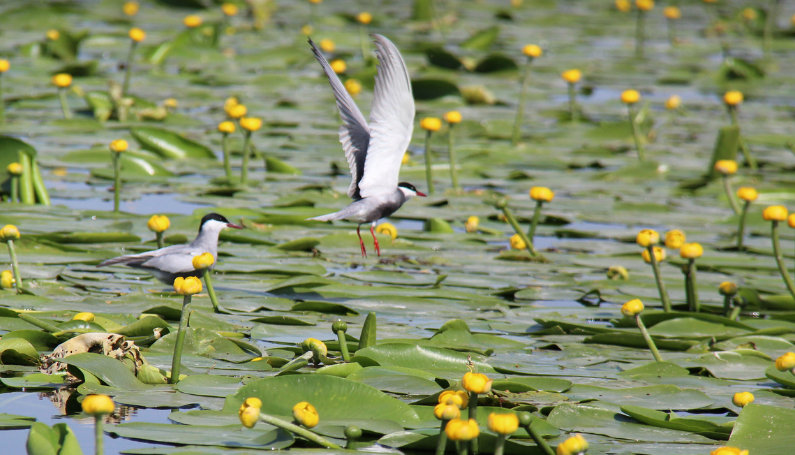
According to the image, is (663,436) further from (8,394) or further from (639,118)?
(639,118)

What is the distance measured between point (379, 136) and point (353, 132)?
24cm

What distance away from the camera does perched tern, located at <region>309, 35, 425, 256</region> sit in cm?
426

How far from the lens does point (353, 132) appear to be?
456 cm

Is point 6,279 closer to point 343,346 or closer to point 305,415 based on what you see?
point 343,346

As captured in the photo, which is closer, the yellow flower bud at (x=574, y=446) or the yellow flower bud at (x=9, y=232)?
the yellow flower bud at (x=574, y=446)

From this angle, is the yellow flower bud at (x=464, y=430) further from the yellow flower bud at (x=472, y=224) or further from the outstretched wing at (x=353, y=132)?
the yellow flower bud at (x=472, y=224)

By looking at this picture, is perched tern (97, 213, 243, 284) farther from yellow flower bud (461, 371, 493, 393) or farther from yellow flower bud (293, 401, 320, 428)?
yellow flower bud (461, 371, 493, 393)

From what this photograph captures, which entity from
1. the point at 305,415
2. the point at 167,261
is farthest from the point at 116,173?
the point at 305,415

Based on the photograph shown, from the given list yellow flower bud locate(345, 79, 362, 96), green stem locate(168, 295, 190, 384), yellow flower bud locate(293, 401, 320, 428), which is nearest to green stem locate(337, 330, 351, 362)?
green stem locate(168, 295, 190, 384)

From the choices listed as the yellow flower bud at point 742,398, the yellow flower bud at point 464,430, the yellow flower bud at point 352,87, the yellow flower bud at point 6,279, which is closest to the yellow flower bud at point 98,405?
the yellow flower bud at point 464,430

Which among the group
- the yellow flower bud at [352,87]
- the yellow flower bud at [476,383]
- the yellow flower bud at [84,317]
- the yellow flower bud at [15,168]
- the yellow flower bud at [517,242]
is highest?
the yellow flower bud at [476,383]

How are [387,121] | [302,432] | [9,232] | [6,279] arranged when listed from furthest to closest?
[387,121] < [6,279] < [9,232] < [302,432]

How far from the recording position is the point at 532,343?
382cm

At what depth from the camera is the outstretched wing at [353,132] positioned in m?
4.43
